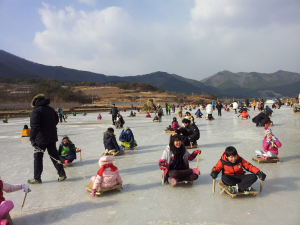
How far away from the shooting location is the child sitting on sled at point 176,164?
4.15 meters

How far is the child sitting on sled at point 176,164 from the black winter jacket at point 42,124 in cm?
214

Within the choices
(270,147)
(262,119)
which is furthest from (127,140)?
(262,119)

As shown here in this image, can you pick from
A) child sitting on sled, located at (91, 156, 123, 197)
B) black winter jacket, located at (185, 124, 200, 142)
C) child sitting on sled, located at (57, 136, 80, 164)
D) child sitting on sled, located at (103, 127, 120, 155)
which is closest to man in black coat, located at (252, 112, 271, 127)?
black winter jacket, located at (185, 124, 200, 142)

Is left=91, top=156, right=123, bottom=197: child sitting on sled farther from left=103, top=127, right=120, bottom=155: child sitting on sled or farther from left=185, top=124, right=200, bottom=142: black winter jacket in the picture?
left=185, top=124, right=200, bottom=142: black winter jacket

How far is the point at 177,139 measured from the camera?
4.18 meters

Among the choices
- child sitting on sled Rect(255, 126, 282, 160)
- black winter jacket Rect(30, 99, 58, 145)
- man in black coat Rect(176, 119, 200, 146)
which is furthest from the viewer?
man in black coat Rect(176, 119, 200, 146)

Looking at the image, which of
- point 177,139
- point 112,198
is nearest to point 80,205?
point 112,198

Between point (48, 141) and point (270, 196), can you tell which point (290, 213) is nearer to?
point (270, 196)

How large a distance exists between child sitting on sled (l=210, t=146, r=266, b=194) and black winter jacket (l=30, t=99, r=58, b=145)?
3022 mm

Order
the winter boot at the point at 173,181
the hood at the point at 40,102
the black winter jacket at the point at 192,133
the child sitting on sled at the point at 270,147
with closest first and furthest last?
1. the winter boot at the point at 173,181
2. the hood at the point at 40,102
3. the child sitting on sled at the point at 270,147
4. the black winter jacket at the point at 192,133

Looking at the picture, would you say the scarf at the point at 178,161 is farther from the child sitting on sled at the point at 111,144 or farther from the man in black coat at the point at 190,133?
the man in black coat at the point at 190,133

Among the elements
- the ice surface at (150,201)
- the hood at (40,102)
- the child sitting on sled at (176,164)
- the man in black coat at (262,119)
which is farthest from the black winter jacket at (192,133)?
the man in black coat at (262,119)

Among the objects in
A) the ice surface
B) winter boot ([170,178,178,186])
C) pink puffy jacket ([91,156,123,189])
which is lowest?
the ice surface

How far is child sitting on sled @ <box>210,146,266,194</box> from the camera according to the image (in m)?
3.67
